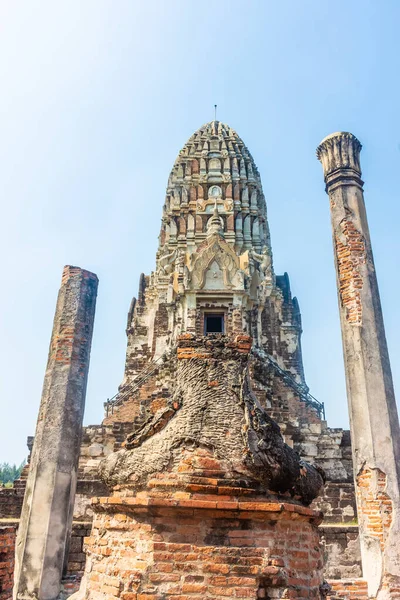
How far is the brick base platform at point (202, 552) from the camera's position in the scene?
3.58 metres

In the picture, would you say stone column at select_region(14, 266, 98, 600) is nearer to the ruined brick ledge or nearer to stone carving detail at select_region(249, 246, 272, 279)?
the ruined brick ledge

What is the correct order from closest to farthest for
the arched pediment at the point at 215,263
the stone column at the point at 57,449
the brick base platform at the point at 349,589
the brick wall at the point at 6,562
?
1. the brick base platform at the point at 349,589
2. the stone column at the point at 57,449
3. the brick wall at the point at 6,562
4. the arched pediment at the point at 215,263

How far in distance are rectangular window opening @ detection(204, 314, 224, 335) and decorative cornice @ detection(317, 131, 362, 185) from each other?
454 inches

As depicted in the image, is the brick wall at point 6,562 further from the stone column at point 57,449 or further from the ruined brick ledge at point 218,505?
the ruined brick ledge at point 218,505

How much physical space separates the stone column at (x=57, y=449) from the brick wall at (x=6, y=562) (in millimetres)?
272

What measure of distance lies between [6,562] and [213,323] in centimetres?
1417

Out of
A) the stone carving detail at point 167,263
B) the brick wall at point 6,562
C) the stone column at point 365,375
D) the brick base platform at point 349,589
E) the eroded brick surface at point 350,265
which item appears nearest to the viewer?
the brick base platform at point 349,589

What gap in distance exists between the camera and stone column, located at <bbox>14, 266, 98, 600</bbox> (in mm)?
6859

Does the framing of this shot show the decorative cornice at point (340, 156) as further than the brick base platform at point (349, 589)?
→ Yes

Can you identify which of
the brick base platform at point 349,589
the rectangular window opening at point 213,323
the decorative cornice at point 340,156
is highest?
the rectangular window opening at point 213,323

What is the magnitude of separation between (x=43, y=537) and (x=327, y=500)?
7.30 m

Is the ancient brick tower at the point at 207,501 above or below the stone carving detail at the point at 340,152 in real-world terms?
below

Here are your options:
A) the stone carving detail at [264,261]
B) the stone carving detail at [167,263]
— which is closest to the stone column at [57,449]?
the stone carving detail at [167,263]

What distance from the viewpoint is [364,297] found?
7.75 meters
